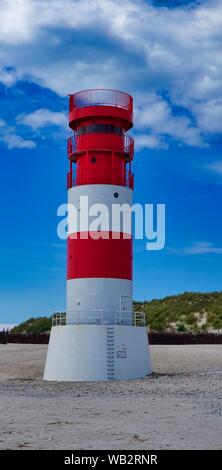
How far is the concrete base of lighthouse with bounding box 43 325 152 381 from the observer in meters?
21.0

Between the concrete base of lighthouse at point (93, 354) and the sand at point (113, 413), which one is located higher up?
the concrete base of lighthouse at point (93, 354)

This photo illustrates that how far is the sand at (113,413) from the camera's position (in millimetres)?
10344

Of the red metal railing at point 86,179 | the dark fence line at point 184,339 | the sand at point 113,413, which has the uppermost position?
the red metal railing at point 86,179

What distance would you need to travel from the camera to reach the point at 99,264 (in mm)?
21844

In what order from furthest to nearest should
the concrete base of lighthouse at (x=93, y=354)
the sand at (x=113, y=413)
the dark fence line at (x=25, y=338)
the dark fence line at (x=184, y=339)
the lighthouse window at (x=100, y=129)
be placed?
the dark fence line at (x=25, y=338) < the dark fence line at (x=184, y=339) < the lighthouse window at (x=100, y=129) < the concrete base of lighthouse at (x=93, y=354) < the sand at (x=113, y=413)

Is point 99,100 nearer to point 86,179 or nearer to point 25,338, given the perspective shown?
point 86,179

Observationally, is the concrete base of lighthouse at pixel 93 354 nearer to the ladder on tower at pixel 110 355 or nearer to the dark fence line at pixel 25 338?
the ladder on tower at pixel 110 355

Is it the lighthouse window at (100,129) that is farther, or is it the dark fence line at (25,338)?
the dark fence line at (25,338)

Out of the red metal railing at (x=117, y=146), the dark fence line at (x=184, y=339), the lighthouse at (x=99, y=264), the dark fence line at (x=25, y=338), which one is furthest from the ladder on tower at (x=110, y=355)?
the dark fence line at (x=25, y=338)

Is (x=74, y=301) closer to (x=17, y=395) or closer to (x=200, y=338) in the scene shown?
(x=17, y=395)

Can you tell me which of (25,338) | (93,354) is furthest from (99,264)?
(25,338)

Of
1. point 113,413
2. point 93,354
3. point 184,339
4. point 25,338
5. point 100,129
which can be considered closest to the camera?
point 113,413

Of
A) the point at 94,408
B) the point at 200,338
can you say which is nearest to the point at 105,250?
the point at 94,408

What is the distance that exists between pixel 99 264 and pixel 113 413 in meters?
8.62
